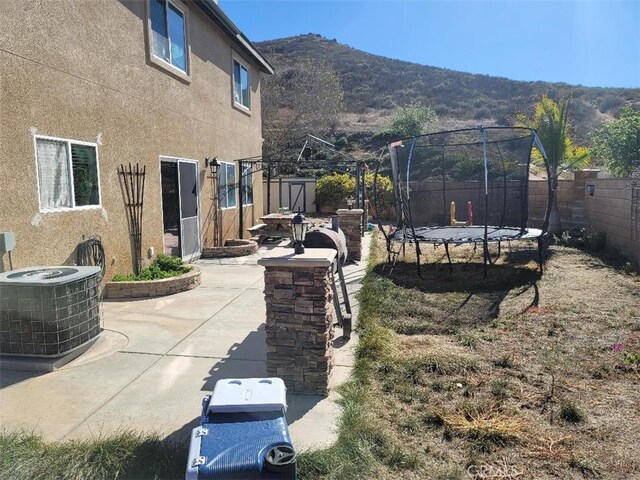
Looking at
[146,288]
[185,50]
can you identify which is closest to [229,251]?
[146,288]

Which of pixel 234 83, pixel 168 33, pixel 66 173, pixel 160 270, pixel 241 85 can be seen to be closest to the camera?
pixel 66 173

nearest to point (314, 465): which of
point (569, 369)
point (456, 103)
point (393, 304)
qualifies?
point (569, 369)

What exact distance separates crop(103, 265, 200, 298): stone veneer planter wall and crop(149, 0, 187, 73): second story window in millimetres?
4030

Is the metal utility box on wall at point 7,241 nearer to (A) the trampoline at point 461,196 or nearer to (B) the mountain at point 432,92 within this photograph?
(A) the trampoline at point 461,196

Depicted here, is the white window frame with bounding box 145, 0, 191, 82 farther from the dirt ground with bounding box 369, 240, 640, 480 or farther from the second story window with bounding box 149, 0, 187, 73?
the dirt ground with bounding box 369, 240, 640, 480

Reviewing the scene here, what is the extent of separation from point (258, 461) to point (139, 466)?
1166 mm

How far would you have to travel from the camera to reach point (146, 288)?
681 centimetres

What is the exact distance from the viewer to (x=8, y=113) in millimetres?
4801

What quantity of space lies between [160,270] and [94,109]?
2.69 metres

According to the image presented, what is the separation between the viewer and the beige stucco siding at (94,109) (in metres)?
4.92

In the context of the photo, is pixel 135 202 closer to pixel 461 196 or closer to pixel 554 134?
pixel 554 134

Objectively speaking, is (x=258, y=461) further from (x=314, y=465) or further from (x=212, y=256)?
(x=212, y=256)

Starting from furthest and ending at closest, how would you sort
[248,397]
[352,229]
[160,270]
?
[352,229], [160,270], [248,397]

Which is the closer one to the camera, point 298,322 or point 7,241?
point 298,322
